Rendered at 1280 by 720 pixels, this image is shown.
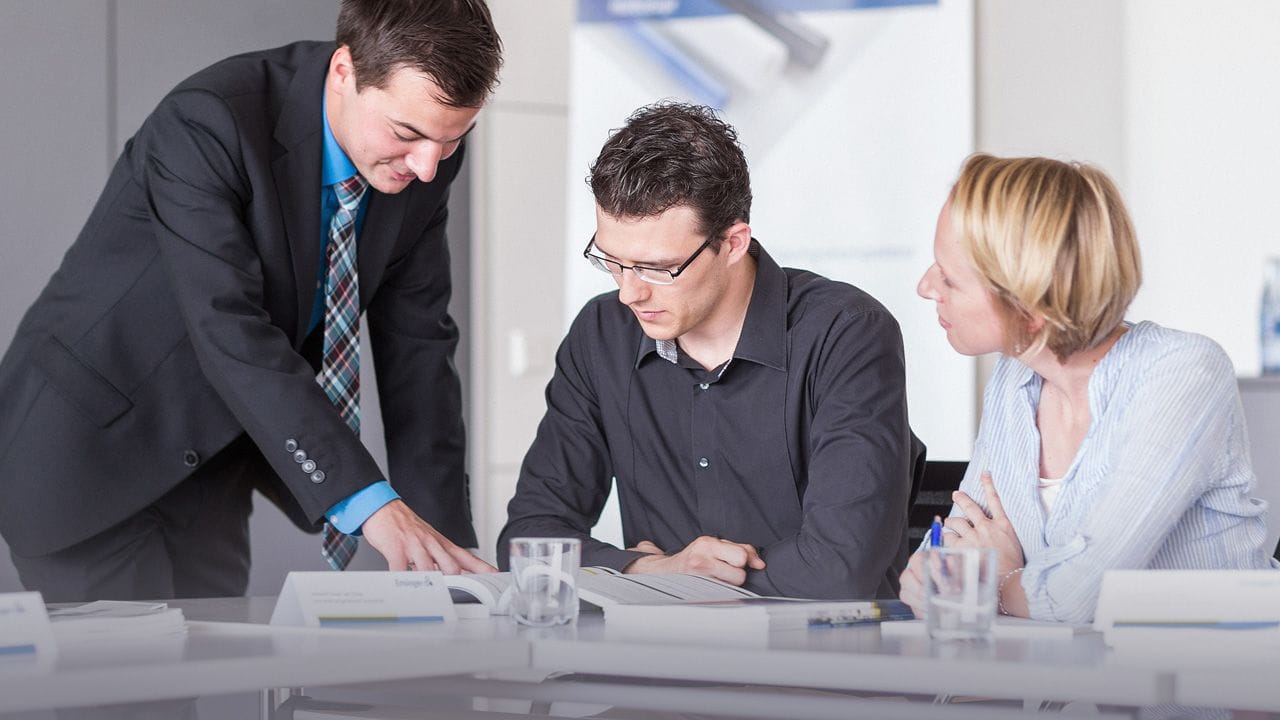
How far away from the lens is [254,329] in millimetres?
1829

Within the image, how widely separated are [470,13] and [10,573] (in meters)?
2.20

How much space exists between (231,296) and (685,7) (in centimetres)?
225

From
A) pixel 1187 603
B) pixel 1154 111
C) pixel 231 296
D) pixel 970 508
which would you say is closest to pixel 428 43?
pixel 231 296

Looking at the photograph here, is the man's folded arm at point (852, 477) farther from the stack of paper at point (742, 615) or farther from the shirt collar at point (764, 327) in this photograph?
the stack of paper at point (742, 615)

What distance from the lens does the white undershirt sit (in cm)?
172

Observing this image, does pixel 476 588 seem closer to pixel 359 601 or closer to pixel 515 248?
pixel 359 601

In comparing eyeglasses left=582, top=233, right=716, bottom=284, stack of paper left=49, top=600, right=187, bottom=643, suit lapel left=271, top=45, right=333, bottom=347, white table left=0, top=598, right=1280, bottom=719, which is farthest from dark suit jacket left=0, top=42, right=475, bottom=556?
white table left=0, top=598, right=1280, bottom=719

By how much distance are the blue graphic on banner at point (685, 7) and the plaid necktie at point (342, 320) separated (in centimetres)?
190

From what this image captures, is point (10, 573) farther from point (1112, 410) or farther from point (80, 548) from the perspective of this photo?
point (1112, 410)

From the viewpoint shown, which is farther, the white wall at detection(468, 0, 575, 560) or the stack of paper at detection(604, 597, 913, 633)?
the white wall at detection(468, 0, 575, 560)

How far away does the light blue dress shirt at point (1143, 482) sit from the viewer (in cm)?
154

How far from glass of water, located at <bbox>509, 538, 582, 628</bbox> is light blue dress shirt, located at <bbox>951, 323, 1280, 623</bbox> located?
579mm

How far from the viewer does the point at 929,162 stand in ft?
11.7

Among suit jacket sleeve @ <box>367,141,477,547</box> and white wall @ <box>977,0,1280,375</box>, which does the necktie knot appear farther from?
white wall @ <box>977,0,1280,375</box>
